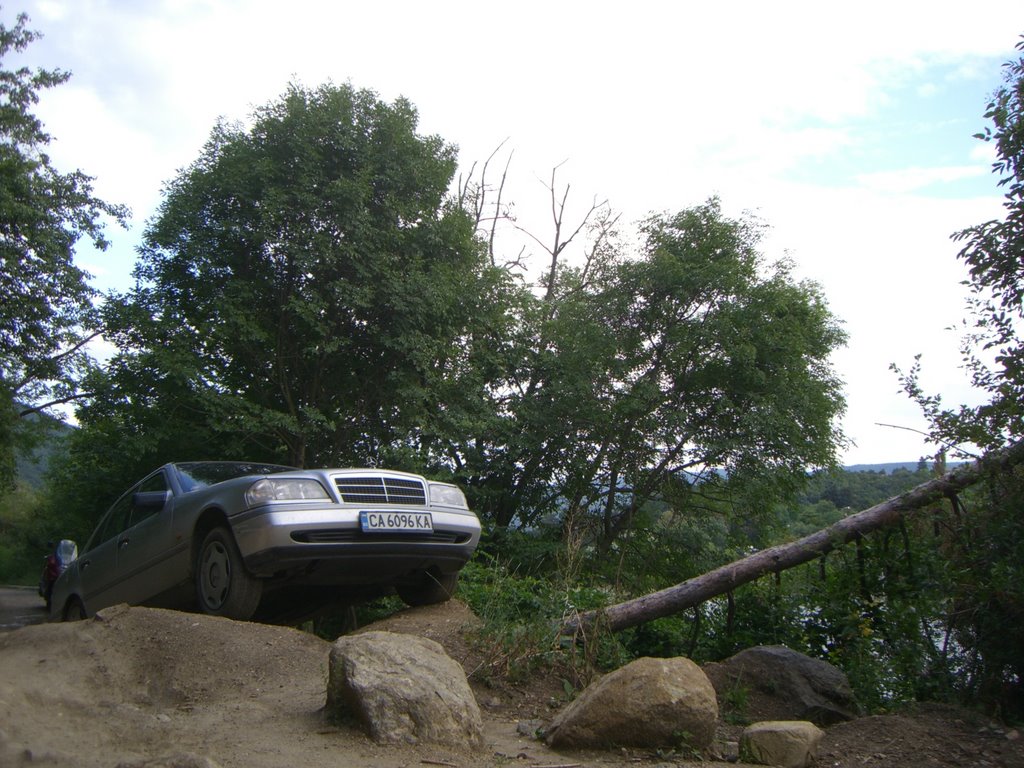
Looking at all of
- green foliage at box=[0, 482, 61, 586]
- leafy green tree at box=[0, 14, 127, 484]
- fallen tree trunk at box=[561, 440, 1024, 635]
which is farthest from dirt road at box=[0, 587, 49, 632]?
green foliage at box=[0, 482, 61, 586]

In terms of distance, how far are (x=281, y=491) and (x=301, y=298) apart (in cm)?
977

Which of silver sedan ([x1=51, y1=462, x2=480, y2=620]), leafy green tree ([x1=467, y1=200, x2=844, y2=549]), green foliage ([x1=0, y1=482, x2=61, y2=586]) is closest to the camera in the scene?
silver sedan ([x1=51, y1=462, x2=480, y2=620])

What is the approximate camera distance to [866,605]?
7793 mm

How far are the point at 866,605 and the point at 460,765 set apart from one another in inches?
204

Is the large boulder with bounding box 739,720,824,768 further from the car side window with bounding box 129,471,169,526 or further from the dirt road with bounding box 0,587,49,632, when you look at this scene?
the dirt road with bounding box 0,587,49,632

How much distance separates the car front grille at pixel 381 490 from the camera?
6387 millimetres

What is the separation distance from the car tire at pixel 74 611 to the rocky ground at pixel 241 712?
84.2 inches

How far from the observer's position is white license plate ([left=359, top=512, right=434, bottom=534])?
20.4 feet

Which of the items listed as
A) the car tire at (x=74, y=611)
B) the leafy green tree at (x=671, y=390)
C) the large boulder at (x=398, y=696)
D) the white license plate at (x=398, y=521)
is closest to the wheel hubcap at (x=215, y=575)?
the white license plate at (x=398, y=521)

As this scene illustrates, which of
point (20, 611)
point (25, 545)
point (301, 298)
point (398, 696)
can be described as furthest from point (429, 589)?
point (25, 545)

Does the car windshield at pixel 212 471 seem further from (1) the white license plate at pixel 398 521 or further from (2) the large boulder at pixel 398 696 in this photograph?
(2) the large boulder at pixel 398 696

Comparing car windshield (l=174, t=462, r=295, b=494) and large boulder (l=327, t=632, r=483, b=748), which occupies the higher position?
car windshield (l=174, t=462, r=295, b=494)

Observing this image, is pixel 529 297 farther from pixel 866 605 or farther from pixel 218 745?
pixel 218 745

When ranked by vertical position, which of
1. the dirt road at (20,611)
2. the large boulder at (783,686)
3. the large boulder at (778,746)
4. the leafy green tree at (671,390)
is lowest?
the dirt road at (20,611)
